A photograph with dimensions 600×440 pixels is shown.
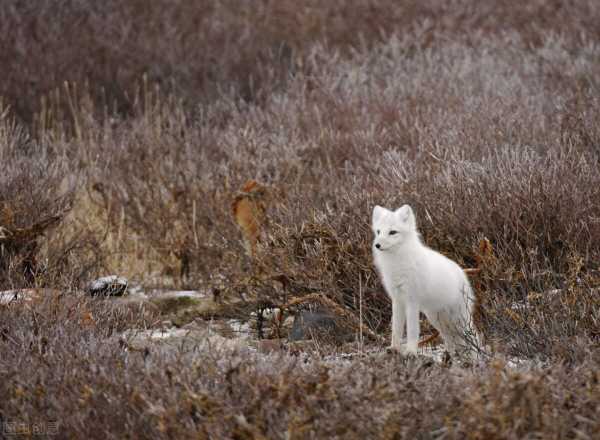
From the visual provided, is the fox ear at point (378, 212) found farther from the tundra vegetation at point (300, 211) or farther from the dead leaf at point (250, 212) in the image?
the dead leaf at point (250, 212)

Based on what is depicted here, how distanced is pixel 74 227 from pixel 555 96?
3.85 meters

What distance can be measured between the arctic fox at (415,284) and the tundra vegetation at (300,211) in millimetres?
190

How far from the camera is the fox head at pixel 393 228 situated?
3.60m

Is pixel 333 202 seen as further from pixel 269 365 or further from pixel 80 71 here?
pixel 80 71

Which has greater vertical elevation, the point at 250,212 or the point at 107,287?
the point at 250,212

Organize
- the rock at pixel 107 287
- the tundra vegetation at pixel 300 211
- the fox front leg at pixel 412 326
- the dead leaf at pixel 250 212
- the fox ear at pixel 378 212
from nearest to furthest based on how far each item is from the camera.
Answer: the tundra vegetation at pixel 300 211 < the fox front leg at pixel 412 326 < the fox ear at pixel 378 212 < the rock at pixel 107 287 < the dead leaf at pixel 250 212

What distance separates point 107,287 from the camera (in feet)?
16.5

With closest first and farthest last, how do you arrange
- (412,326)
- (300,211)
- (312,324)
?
(412,326) → (312,324) → (300,211)

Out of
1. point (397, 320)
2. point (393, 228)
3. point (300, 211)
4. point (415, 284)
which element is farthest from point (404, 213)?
point (300, 211)

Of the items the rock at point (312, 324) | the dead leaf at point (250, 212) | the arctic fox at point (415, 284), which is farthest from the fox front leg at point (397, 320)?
the dead leaf at point (250, 212)

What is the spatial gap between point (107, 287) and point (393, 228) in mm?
1997

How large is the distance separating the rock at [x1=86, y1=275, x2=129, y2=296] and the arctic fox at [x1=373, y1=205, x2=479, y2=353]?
186 centimetres

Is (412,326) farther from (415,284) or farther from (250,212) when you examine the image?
(250,212)

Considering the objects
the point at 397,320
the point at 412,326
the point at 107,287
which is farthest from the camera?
the point at 107,287
